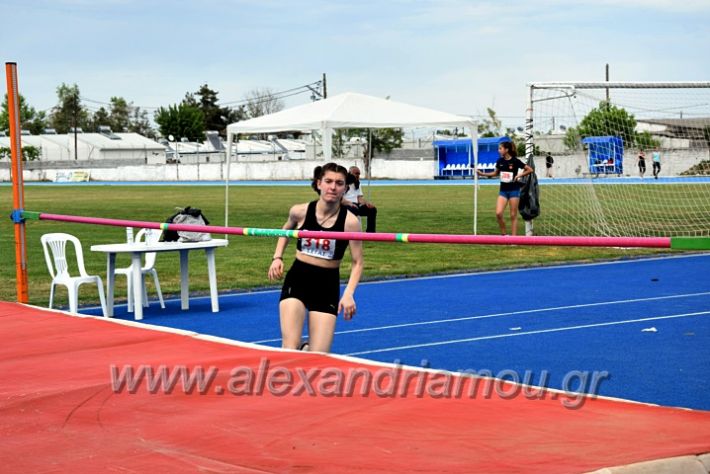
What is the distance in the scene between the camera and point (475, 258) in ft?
57.5

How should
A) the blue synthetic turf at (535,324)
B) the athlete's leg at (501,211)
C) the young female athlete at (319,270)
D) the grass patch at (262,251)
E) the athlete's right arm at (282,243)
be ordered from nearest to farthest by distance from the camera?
the young female athlete at (319,270) → the athlete's right arm at (282,243) → the blue synthetic turf at (535,324) → the grass patch at (262,251) → the athlete's leg at (501,211)

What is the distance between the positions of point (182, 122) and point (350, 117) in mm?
111588

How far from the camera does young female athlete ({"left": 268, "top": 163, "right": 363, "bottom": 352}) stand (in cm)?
745

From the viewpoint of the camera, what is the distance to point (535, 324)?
10617 millimetres

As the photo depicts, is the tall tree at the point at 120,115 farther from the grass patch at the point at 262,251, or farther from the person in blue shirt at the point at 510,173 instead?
the person in blue shirt at the point at 510,173

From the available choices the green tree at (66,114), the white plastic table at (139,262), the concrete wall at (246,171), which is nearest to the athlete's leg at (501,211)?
the white plastic table at (139,262)

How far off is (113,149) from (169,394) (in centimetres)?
10819

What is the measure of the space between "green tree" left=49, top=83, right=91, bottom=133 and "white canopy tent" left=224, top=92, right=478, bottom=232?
133 metres

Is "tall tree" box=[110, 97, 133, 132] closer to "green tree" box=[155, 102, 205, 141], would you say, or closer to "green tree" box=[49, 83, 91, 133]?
"green tree" box=[49, 83, 91, 133]

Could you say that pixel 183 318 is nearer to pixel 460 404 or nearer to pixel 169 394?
pixel 169 394

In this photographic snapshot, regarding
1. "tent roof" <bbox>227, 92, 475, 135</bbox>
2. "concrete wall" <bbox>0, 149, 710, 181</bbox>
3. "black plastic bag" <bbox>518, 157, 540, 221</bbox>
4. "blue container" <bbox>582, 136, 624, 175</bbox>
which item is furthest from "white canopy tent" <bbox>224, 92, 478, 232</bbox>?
"concrete wall" <bbox>0, 149, 710, 181</bbox>

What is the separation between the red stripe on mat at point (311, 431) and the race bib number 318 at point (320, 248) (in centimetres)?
121

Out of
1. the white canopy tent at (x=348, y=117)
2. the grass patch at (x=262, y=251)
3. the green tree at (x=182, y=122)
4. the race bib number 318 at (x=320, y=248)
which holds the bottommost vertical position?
the grass patch at (x=262, y=251)

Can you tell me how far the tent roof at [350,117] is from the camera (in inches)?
794
